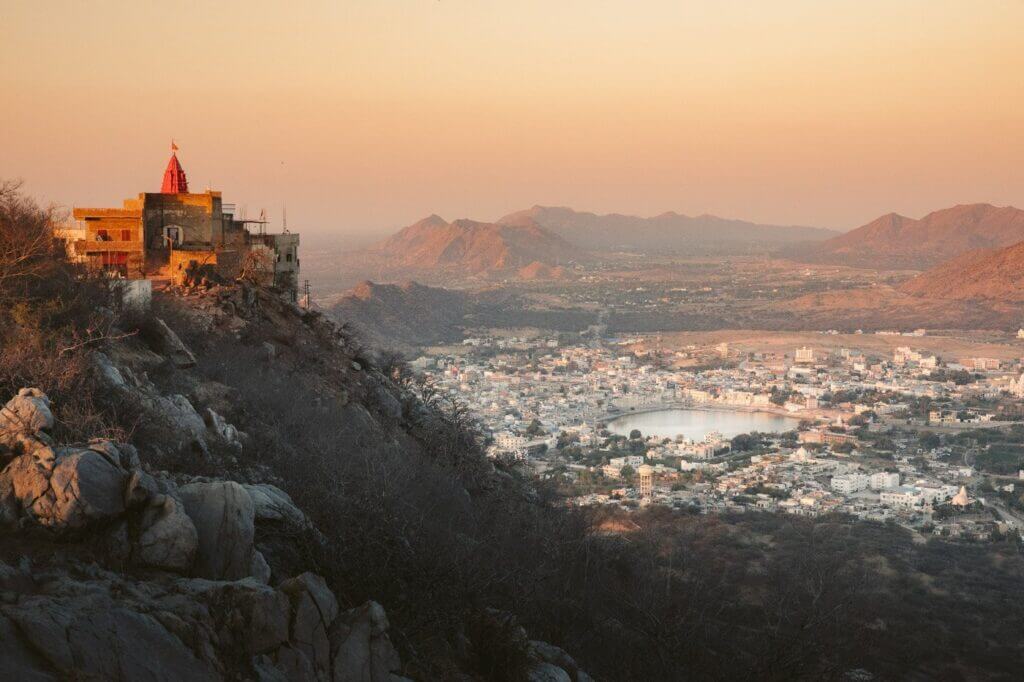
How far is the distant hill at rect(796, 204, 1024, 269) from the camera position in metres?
119

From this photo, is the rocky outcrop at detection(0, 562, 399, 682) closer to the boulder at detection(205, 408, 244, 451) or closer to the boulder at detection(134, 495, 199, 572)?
the boulder at detection(134, 495, 199, 572)

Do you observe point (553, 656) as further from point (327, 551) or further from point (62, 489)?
point (62, 489)

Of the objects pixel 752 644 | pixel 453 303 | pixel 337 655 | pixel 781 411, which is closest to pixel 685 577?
pixel 752 644

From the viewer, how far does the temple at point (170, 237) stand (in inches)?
600

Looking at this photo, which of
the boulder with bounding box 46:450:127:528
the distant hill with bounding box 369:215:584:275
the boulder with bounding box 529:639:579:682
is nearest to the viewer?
the boulder with bounding box 46:450:127:528

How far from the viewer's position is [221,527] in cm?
580

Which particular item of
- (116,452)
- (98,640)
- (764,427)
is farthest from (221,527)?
(764,427)

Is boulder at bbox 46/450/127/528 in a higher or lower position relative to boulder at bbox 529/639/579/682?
higher

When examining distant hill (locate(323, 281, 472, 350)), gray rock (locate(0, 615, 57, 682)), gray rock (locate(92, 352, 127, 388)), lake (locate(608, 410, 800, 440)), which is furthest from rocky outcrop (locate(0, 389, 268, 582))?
distant hill (locate(323, 281, 472, 350))

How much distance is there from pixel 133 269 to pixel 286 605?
37.5ft

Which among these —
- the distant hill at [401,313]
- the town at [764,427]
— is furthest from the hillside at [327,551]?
the distant hill at [401,313]

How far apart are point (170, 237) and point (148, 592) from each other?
11767 millimetres

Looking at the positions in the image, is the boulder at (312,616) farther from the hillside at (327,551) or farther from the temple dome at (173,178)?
the temple dome at (173,178)

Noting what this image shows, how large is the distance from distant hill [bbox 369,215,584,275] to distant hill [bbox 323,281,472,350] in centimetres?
4168
